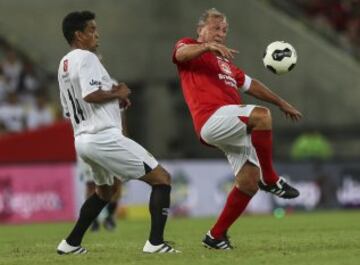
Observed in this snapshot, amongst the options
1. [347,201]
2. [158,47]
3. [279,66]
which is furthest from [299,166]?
[279,66]

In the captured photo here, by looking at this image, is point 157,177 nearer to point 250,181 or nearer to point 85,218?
point 85,218

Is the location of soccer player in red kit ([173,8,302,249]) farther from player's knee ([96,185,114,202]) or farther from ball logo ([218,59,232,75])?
player's knee ([96,185,114,202])

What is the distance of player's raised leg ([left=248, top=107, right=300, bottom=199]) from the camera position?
9.71 metres

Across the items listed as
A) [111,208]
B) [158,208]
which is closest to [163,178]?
[158,208]

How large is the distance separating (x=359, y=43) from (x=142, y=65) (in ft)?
19.3

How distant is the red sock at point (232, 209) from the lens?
1002 centimetres

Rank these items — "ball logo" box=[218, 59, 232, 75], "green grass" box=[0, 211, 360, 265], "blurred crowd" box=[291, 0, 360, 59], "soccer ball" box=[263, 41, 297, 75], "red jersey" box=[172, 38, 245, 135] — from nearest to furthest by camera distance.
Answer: "green grass" box=[0, 211, 360, 265] → "red jersey" box=[172, 38, 245, 135] → "ball logo" box=[218, 59, 232, 75] → "soccer ball" box=[263, 41, 297, 75] → "blurred crowd" box=[291, 0, 360, 59]

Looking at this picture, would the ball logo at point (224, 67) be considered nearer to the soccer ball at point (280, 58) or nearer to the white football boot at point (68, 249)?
the soccer ball at point (280, 58)

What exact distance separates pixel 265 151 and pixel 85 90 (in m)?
1.88

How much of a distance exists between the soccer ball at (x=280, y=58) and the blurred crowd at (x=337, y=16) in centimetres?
1769

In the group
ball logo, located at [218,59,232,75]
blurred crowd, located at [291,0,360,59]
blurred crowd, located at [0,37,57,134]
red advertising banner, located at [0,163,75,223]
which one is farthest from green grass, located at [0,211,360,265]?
blurred crowd, located at [291,0,360,59]

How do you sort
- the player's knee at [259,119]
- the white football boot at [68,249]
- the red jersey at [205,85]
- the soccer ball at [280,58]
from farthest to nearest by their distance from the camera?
the soccer ball at [280,58] < the red jersey at [205,85] < the white football boot at [68,249] < the player's knee at [259,119]

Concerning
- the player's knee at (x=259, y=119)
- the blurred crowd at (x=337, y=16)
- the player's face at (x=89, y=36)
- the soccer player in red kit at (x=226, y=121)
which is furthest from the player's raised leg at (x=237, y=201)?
the blurred crowd at (x=337, y=16)

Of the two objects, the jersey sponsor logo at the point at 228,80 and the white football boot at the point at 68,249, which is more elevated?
the jersey sponsor logo at the point at 228,80
